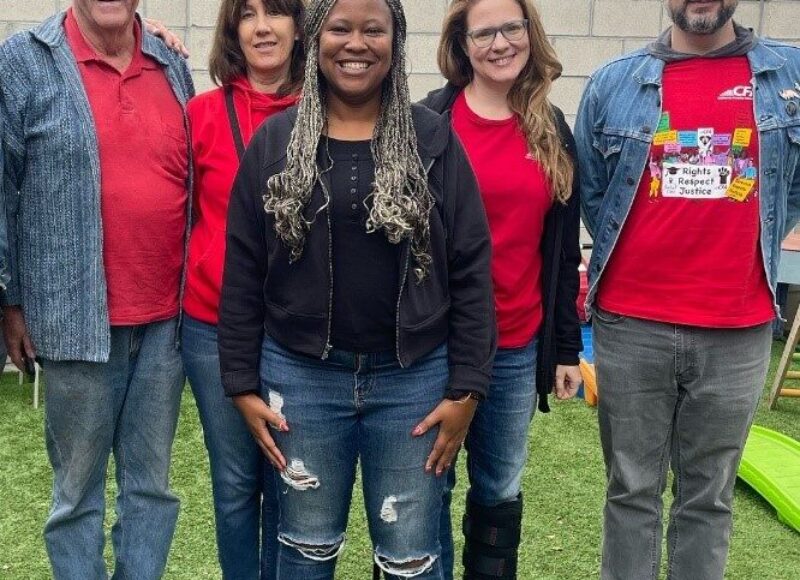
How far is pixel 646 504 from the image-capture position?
2811 mm

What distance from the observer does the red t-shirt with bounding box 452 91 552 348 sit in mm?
2637

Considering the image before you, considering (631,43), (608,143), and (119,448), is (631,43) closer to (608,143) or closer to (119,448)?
(608,143)

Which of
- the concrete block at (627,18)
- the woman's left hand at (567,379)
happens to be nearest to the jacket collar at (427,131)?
the woman's left hand at (567,379)

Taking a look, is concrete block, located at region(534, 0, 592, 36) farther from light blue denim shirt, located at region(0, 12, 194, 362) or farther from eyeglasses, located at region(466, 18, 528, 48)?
light blue denim shirt, located at region(0, 12, 194, 362)

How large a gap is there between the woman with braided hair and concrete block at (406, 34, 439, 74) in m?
3.88

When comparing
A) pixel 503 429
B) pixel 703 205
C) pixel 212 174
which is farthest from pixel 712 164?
pixel 212 174

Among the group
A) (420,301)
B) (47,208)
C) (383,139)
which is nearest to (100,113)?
(47,208)

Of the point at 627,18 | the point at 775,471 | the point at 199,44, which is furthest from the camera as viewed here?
the point at 627,18

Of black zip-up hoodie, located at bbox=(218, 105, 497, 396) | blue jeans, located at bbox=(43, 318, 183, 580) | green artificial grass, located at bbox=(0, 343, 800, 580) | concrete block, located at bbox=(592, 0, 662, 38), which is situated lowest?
green artificial grass, located at bbox=(0, 343, 800, 580)

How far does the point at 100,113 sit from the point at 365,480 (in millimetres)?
1137

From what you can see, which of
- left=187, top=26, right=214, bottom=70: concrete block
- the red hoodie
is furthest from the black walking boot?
left=187, top=26, right=214, bottom=70: concrete block

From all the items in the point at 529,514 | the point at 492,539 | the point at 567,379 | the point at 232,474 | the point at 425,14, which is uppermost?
the point at 425,14

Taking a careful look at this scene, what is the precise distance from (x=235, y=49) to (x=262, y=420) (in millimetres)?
1061

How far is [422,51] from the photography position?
6086 mm
